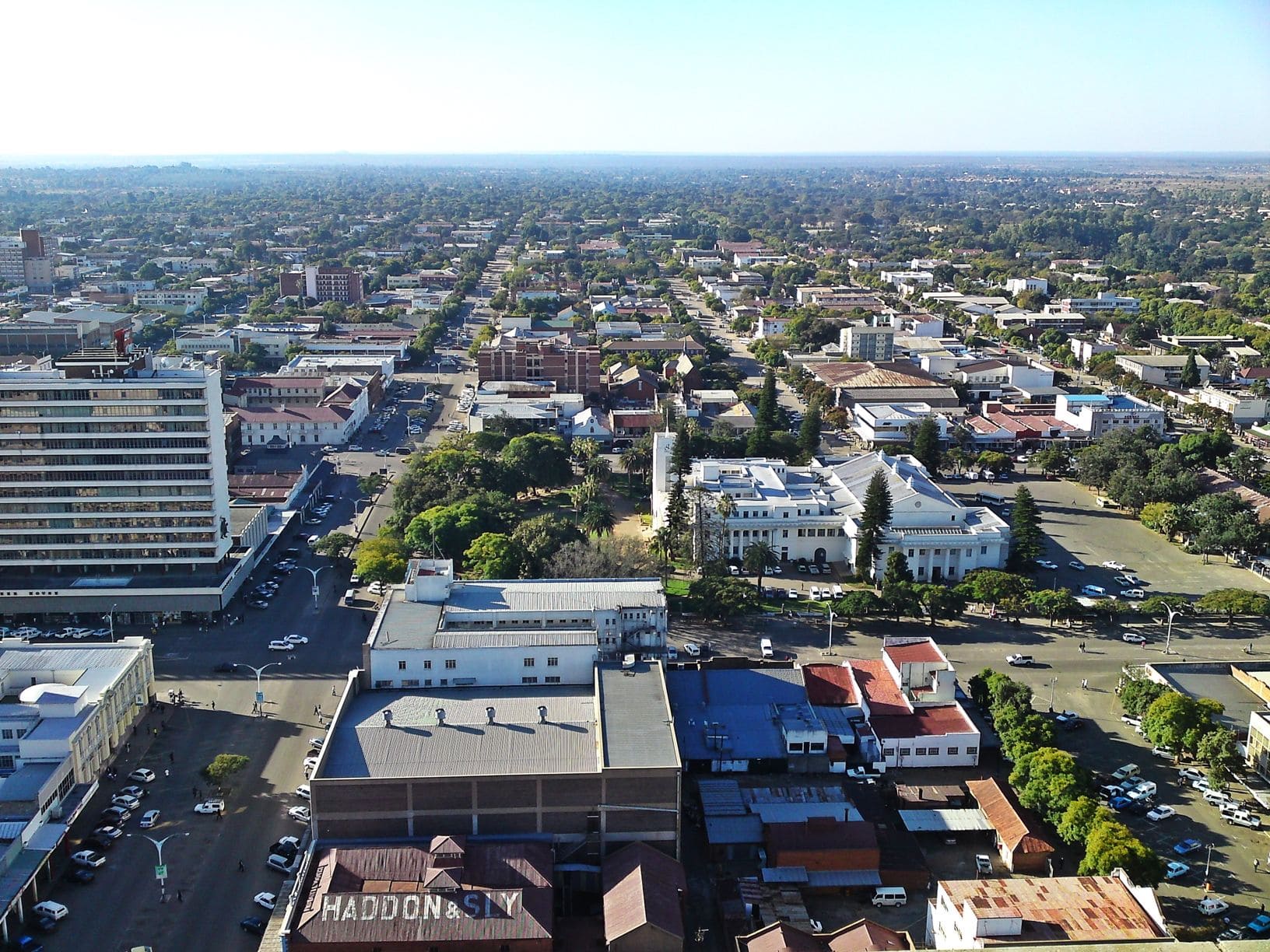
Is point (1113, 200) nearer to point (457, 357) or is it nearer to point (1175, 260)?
point (1175, 260)

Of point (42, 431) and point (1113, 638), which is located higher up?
point (42, 431)

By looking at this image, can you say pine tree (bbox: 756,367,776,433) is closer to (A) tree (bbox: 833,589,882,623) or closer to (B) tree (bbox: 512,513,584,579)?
(B) tree (bbox: 512,513,584,579)

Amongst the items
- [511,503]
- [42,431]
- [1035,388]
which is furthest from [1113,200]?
[42,431]

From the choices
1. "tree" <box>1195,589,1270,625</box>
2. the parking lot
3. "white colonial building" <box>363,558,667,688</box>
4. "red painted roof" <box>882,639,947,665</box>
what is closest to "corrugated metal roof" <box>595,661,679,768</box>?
"white colonial building" <box>363,558,667,688</box>

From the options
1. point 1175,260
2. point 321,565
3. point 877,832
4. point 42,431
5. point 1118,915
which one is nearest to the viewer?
point 1118,915

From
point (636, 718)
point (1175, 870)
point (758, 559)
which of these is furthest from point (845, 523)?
point (1175, 870)

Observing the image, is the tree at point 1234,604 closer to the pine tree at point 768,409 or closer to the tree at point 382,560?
the pine tree at point 768,409

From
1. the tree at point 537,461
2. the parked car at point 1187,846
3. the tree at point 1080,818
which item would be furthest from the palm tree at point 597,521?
the parked car at point 1187,846

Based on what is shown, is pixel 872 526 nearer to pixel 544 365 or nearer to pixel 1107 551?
pixel 1107 551
